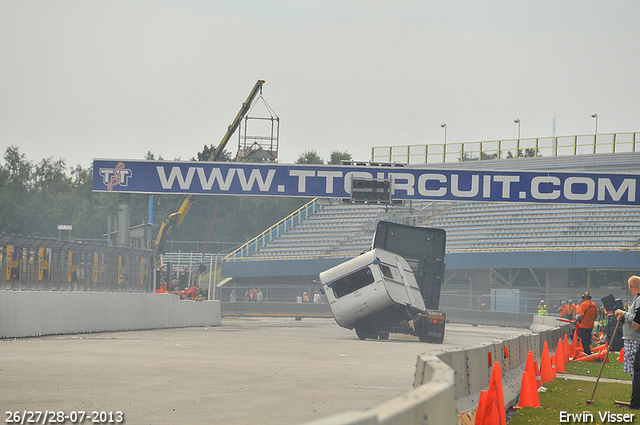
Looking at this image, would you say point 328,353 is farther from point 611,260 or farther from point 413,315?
point 611,260

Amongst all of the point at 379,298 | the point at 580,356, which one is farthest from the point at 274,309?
the point at 580,356

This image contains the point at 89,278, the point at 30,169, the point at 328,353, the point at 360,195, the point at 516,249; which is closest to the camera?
the point at 328,353

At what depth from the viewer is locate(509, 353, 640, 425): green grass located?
9729 millimetres

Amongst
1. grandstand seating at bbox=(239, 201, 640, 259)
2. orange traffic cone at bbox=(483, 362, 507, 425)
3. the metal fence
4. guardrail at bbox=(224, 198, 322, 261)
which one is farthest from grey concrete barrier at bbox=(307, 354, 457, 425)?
guardrail at bbox=(224, 198, 322, 261)

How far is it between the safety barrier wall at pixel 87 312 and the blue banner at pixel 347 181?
187 inches

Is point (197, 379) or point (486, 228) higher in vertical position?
point (486, 228)

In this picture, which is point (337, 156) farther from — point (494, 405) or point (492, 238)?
point (494, 405)

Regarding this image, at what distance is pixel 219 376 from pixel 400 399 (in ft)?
27.8

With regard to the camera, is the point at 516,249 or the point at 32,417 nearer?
the point at 32,417

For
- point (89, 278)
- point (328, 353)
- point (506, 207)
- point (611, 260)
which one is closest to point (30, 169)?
point (506, 207)

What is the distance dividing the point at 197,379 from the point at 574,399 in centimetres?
511

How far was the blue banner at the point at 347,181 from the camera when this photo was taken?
31.6 meters

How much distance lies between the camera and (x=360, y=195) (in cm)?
3134

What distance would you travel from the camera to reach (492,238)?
5041 centimetres
